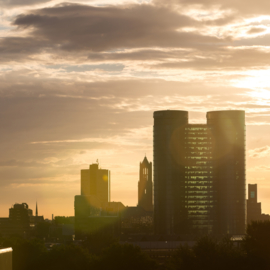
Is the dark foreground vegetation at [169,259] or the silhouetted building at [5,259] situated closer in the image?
the silhouetted building at [5,259]

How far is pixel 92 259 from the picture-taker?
173500mm

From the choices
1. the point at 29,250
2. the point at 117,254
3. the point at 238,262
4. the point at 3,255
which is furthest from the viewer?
the point at 29,250

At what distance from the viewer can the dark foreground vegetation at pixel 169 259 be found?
150 meters

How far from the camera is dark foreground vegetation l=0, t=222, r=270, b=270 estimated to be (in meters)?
150

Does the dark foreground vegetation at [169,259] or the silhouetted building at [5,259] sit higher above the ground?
the silhouetted building at [5,259]

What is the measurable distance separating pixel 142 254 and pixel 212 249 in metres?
23.7

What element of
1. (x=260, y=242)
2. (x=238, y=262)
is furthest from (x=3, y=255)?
(x=260, y=242)

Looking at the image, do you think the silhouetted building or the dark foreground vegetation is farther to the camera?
the dark foreground vegetation

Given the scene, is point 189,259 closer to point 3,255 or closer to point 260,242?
point 260,242

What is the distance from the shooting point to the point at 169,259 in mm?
172750

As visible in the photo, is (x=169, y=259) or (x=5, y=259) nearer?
(x=5, y=259)

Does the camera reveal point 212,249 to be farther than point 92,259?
No

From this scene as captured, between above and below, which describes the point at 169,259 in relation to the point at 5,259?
below

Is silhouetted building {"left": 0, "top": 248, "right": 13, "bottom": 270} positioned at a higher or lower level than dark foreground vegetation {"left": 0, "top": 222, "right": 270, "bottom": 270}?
higher
